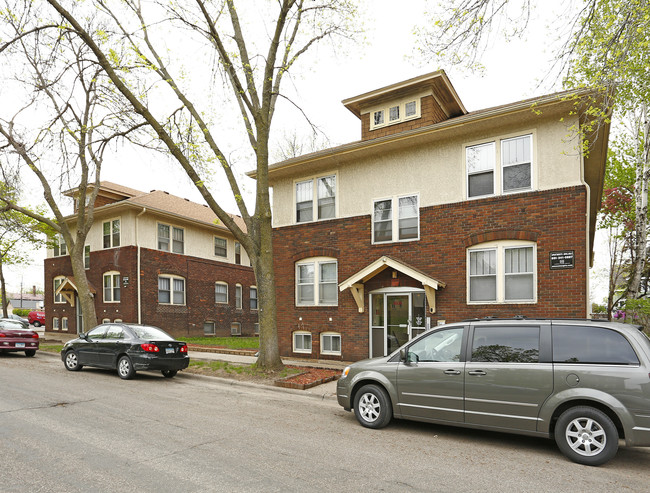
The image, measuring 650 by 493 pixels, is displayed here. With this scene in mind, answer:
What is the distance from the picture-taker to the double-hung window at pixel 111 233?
76.8ft

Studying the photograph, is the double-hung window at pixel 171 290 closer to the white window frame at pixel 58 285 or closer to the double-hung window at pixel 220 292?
the double-hung window at pixel 220 292

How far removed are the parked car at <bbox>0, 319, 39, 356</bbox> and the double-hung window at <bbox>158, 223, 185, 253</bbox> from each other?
8.21m

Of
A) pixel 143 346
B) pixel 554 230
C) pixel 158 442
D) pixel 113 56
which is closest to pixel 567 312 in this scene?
pixel 554 230

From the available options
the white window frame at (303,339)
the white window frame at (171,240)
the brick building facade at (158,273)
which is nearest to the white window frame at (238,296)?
the brick building facade at (158,273)

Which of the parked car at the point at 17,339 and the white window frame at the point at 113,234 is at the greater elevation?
the white window frame at the point at 113,234

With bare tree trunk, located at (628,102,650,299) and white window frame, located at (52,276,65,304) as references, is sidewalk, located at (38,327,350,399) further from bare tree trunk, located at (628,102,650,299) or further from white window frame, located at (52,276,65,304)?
white window frame, located at (52,276,65,304)

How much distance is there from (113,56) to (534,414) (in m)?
12.1

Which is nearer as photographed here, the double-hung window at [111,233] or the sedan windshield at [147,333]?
the sedan windshield at [147,333]

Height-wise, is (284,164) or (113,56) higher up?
(113,56)

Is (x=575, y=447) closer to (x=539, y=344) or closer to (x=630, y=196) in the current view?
(x=539, y=344)

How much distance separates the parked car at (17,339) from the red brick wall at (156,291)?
5.67 metres

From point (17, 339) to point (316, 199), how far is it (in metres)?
12.0

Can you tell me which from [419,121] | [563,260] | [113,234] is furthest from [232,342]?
[563,260]

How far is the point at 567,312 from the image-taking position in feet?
34.4
